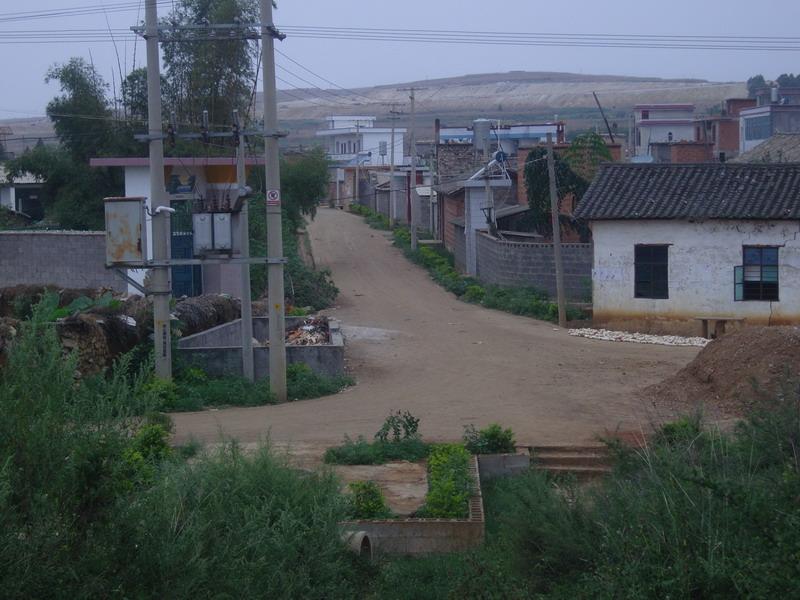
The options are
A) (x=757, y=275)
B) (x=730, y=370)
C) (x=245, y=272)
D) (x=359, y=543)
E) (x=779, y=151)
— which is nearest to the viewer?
(x=359, y=543)

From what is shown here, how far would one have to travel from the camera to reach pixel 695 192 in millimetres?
27484

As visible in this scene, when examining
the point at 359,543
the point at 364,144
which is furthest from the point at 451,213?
the point at 364,144

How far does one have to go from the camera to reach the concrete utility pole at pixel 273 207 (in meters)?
17.4

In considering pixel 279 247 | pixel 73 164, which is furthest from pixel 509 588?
pixel 73 164

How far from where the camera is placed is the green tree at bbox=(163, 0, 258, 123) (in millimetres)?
39469

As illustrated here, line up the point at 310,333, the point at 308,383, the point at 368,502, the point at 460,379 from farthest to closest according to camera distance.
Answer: the point at 310,333 → the point at 460,379 → the point at 308,383 → the point at 368,502

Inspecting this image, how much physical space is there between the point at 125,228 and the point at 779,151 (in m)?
28.1

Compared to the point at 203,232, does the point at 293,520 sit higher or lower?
lower

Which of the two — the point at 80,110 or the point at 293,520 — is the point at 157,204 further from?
the point at 80,110

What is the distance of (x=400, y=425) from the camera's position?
14.9 m

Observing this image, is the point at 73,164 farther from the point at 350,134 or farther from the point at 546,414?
the point at 350,134

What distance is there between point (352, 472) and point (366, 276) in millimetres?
27582

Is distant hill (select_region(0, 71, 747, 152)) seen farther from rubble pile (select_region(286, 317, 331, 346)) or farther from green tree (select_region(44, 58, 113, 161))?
rubble pile (select_region(286, 317, 331, 346))

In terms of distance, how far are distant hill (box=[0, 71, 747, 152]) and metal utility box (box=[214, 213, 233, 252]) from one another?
352ft
